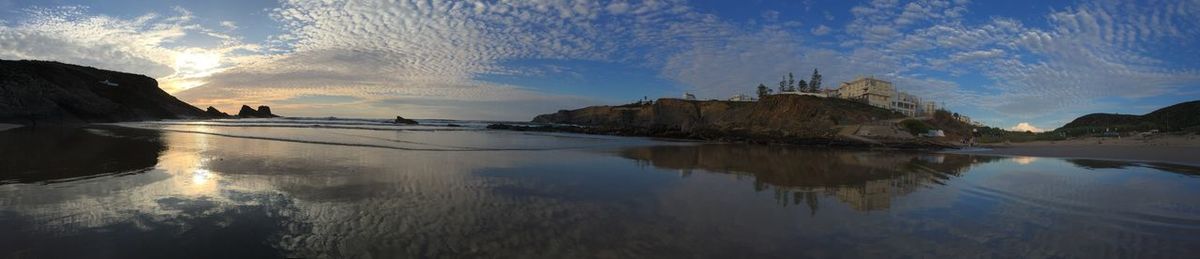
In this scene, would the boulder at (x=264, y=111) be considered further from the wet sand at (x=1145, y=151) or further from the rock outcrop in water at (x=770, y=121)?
the wet sand at (x=1145, y=151)

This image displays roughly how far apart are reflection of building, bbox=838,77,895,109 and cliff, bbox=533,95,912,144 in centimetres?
1399

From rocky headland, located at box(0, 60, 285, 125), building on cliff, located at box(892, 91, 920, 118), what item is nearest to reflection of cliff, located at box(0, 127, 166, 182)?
rocky headland, located at box(0, 60, 285, 125)

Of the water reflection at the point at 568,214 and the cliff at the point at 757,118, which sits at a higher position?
the cliff at the point at 757,118

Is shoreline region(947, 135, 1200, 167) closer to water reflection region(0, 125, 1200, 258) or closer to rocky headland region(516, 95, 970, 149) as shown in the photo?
rocky headland region(516, 95, 970, 149)

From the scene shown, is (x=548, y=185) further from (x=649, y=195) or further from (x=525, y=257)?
(x=525, y=257)

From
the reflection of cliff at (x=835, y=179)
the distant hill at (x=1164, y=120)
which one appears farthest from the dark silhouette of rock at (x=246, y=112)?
the distant hill at (x=1164, y=120)

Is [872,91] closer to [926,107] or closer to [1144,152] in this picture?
[926,107]

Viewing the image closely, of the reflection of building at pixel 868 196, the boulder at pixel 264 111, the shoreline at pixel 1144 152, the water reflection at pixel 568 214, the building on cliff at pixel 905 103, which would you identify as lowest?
the water reflection at pixel 568 214

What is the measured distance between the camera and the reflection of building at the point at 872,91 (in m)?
81.8

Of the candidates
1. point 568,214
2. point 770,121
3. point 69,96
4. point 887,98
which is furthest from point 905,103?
point 69,96

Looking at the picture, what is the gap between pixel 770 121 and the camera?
48.9 metres

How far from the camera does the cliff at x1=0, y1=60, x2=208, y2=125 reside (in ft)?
127

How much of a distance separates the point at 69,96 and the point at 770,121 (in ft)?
227

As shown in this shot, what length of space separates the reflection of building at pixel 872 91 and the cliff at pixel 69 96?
10124 cm
